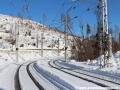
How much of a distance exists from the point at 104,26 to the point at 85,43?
46.2 ft

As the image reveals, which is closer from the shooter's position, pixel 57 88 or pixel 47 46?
pixel 57 88

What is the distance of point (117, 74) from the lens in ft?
32.9

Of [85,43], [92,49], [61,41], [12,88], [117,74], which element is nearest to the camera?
[12,88]

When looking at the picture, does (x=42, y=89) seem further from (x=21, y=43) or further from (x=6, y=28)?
(x=6, y=28)

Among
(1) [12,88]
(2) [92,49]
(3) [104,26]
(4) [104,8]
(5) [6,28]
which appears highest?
(5) [6,28]

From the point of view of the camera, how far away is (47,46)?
74062 mm

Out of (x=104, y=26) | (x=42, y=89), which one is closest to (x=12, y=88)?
(x=42, y=89)

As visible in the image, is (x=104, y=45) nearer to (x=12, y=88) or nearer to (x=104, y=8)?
(x=104, y=8)

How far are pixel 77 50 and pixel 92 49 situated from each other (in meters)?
2.77

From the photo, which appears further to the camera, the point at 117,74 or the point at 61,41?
the point at 61,41

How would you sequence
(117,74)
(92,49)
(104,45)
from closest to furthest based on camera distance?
(117,74) < (104,45) < (92,49)

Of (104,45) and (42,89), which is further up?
(104,45)

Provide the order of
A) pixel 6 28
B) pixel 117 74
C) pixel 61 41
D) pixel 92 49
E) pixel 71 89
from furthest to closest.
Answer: pixel 6 28 < pixel 61 41 < pixel 92 49 < pixel 117 74 < pixel 71 89

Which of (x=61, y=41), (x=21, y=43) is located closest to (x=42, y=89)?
(x=21, y=43)
